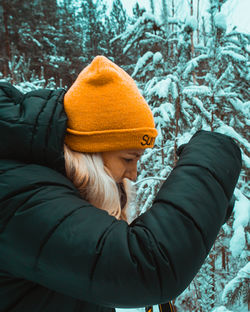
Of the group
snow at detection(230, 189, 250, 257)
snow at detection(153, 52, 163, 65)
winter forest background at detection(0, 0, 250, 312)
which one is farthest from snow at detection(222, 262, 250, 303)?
snow at detection(153, 52, 163, 65)

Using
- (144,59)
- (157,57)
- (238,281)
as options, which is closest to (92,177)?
(238,281)

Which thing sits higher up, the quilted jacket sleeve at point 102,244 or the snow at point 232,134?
the quilted jacket sleeve at point 102,244

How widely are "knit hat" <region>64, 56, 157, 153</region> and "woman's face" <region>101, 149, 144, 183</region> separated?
0.19 ft

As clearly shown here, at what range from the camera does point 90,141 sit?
0.97 meters

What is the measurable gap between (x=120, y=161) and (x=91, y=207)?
16.4 inches

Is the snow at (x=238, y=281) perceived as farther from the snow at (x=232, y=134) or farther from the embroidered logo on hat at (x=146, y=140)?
the embroidered logo on hat at (x=146, y=140)

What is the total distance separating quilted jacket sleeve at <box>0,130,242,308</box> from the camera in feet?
2.01

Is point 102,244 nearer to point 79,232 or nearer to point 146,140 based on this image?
point 79,232

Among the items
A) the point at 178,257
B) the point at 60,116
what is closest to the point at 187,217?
the point at 178,257

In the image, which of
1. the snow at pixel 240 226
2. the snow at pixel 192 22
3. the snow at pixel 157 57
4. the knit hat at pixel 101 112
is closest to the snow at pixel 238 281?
the snow at pixel 240 226

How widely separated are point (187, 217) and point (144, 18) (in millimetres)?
3726

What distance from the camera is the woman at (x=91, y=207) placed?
24.4 inches

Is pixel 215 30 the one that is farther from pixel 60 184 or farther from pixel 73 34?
pixel 73 34

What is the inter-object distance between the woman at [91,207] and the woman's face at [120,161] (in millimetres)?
25
